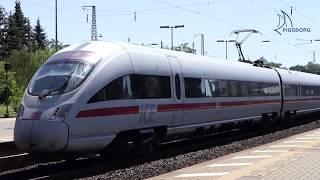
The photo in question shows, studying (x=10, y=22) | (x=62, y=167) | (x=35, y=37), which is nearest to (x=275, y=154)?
(x=62, y=167)

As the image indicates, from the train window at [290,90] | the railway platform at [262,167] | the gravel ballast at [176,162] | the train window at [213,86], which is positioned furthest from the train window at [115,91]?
the train window at [290,90]

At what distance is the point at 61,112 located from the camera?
1247cm

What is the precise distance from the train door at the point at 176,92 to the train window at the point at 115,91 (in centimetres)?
242

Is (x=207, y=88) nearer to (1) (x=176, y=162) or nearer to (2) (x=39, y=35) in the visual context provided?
(1) (x=176, y=162)

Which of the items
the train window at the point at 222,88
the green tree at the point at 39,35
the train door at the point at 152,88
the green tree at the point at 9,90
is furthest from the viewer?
the green tree at the point at 39,35

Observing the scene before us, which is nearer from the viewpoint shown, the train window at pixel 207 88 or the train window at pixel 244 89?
the train window at pixel 207 88

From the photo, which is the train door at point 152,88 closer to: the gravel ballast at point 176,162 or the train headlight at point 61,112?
the gravel ballast at point 176,162

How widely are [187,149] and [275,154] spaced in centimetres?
327

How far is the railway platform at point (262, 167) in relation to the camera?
1148 cm

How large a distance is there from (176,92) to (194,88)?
1.40 metres

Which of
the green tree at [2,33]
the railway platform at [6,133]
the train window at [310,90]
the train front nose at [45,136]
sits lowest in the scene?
the railway platform at [6,133]

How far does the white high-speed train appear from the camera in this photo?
12.6 metres

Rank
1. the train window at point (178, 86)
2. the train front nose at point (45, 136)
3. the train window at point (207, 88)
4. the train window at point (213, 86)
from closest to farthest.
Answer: the train front nose at point (45, 136) → the train window at point (178, 86) → the train window at point (207, 88) → the train window at point (213, 86)

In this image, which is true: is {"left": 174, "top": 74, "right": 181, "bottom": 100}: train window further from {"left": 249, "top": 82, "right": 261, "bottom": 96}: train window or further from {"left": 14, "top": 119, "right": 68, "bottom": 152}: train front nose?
{"left": 249, "top": 82, "right": 261, "bottom": 96}: train window
